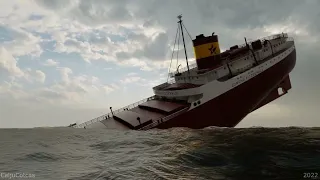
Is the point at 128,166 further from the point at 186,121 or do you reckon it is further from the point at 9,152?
the point at 186,121

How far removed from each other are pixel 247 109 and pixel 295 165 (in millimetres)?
20048

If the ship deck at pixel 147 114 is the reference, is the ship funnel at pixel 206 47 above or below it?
above

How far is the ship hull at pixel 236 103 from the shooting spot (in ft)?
81.0

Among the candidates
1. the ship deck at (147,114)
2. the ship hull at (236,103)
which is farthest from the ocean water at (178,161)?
the ship hull at (236,103)

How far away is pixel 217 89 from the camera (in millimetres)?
26250

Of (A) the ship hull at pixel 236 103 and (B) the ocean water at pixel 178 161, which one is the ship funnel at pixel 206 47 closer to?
(A) the ship hull at pixel 236 103

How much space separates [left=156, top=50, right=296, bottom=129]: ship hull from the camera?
24.7m

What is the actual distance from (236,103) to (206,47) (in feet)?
22.2

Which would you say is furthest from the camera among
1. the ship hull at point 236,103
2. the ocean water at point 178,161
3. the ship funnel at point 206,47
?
the ship funnel at point 206,47

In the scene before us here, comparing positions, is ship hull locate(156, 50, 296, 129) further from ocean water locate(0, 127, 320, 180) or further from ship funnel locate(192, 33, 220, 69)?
ocean water locate(0, 127, 320, 180)

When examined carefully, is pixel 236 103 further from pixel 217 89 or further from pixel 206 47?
pixel 206 47

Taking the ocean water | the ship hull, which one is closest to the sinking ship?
the ship hull

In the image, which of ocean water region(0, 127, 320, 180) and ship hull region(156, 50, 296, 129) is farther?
ship hull region(156, 50, 296, 129)

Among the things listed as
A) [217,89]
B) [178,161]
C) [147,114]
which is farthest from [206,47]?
[178,161]
